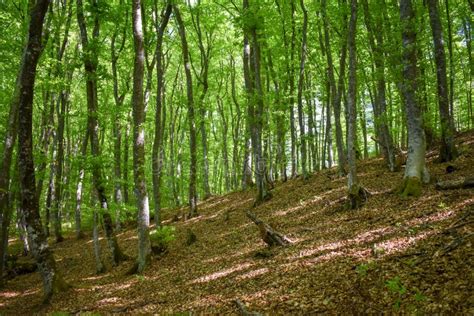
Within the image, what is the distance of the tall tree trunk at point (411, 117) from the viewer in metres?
11.0

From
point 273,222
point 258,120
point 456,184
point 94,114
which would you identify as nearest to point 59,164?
point 94,114

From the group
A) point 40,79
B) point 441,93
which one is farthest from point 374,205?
point 40,79

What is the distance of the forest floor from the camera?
6.04 m

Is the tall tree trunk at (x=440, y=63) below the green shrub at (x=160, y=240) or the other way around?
the other way around

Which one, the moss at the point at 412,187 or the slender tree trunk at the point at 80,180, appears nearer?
the moss at the point at 412,187

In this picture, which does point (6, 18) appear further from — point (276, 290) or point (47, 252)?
point (276, 290)

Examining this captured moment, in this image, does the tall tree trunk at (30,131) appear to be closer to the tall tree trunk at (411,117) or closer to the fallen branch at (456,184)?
the tall tree trunk at (411,117)

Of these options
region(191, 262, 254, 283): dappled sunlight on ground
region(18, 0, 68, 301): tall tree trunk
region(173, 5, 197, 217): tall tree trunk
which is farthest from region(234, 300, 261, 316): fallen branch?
region(173, 5, 197, 217): tall tree trunk

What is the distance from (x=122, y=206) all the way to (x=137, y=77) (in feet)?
15.4

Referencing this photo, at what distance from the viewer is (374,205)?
1170 cm

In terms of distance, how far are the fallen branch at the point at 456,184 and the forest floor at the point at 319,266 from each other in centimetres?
26

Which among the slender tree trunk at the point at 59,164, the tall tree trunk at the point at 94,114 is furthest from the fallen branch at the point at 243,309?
the slender tree trunk at the point at 59,164

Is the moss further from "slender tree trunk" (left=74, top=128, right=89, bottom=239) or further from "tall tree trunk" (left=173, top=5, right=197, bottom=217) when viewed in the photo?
"tall tree trunk" (left=173, top=5, right=197, bottom=217)

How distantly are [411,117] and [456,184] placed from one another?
237 centimetres
